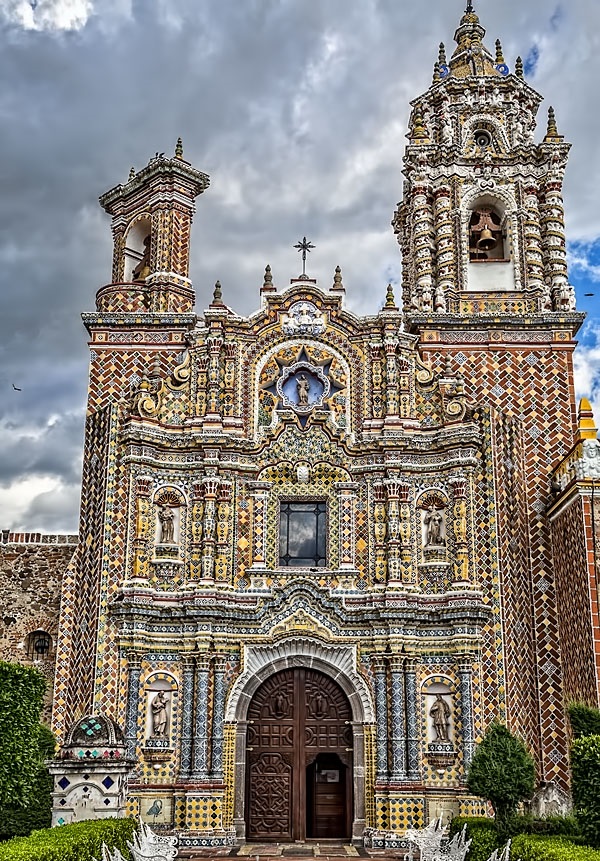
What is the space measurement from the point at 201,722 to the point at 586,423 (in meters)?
9.79

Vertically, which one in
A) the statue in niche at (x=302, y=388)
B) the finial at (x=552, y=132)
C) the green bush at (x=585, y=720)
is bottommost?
the green bush at (x=585, y=720)

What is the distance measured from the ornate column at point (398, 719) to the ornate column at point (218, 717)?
10.9 feet

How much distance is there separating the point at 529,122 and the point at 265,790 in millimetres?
16945

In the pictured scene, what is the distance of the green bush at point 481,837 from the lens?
1435 cm

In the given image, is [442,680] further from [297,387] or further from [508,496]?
[297,387]

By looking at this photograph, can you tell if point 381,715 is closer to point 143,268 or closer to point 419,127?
point 143,268

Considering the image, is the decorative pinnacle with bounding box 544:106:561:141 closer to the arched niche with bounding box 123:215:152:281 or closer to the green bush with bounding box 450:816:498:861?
the arched niche with bounding box 123:215:152:281

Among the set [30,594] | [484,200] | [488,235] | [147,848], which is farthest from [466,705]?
[484,200]

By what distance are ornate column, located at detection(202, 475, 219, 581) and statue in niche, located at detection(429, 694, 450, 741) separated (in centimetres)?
511

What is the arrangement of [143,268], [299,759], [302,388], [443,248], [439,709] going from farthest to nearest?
1. [143,268]
2. [443,248]
3. [302,388]
4. [439,709]
5. [299,759]

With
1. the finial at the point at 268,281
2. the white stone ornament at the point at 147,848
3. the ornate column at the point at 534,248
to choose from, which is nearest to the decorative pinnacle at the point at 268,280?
the finial at the point at 268,281

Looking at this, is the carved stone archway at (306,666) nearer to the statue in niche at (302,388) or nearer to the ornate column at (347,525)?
the ornate column at (347,525)

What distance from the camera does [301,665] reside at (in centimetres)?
2081

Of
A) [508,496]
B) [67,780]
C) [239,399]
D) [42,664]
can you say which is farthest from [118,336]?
[67,780]
